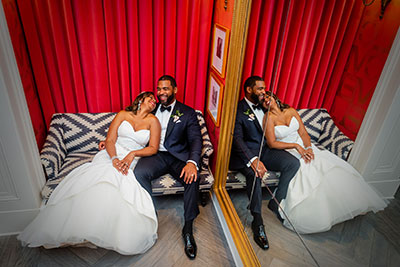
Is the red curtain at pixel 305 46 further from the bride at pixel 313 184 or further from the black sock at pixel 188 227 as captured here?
the black sock at pixel 188 227

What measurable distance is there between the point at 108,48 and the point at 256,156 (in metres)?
1.79

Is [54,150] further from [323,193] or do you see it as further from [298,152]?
[323,193]

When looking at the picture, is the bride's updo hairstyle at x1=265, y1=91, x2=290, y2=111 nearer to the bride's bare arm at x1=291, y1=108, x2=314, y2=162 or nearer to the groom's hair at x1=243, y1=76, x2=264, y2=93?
the bride's bare arm at x1=291, y1=108, x2=314, y2=162

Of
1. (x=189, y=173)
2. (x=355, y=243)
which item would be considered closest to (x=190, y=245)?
(x=189, y=173)

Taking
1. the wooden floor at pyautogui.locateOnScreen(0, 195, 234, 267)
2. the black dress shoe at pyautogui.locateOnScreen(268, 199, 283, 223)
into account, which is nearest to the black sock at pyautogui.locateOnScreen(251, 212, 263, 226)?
the black dress shoe at pyautogui.locateOnScreen(268, 199, 283, 223)

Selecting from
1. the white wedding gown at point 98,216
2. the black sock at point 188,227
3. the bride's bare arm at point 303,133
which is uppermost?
the bride's bare arm at point 303,133

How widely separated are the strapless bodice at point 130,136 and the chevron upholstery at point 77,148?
38cm

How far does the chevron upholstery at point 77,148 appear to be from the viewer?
2.45 meters

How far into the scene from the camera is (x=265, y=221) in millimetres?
1745

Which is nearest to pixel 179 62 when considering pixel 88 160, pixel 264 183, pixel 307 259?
pixel 88 160

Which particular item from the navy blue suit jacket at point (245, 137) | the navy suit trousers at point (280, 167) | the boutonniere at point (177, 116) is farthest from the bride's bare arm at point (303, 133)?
the boutonniere at point (177, 116)

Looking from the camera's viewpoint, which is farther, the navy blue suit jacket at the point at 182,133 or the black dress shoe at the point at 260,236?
the navy blue suit jacket at the point at 182,133

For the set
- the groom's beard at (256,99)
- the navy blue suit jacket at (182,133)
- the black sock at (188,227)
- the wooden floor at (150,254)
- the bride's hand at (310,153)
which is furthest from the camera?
the navy blue suit jacket at (182,133)

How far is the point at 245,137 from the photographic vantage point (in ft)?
6.79
